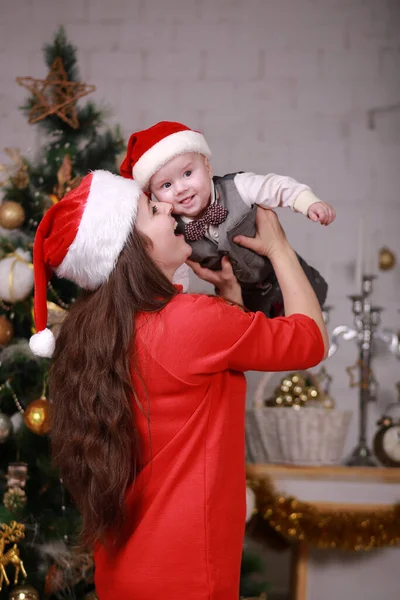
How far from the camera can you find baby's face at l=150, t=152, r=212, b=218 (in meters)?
1.77

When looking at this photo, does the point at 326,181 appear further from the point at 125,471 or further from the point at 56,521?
the point at 125,471

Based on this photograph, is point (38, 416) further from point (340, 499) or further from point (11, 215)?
point (340, 499)

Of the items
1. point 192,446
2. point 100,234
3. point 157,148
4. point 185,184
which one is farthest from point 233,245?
point 192,446

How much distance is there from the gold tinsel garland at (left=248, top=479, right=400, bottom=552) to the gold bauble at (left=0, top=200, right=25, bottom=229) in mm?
1212

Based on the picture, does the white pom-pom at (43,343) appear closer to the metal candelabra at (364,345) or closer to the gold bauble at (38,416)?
the gold bauble at (38,416)

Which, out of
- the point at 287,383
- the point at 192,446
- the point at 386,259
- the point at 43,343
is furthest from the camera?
the point at 386,259

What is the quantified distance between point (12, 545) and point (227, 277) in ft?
3.41

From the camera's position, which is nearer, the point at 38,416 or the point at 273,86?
the point at 38,416

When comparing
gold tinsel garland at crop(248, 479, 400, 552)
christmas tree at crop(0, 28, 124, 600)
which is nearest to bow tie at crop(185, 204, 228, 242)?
christmas tree at crop(0, 28, 124, 600)

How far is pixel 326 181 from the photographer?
3107mm

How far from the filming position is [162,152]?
179 centimetres

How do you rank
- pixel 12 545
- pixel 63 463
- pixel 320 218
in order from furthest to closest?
pixel 12 545, pixel 320 218, pixel 63 463

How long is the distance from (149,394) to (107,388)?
8 centimetres

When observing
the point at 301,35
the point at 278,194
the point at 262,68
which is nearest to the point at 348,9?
the point at 301,35
